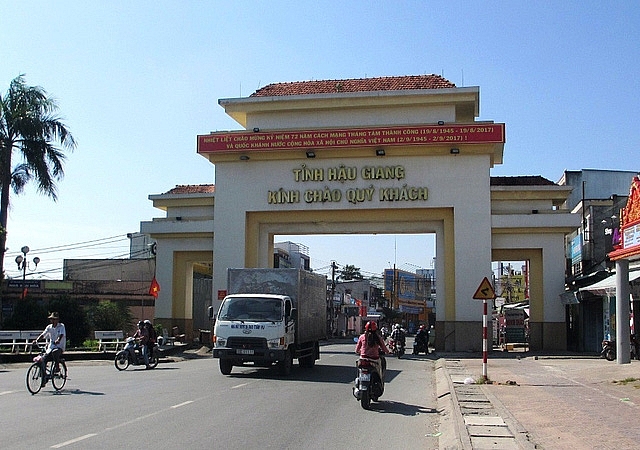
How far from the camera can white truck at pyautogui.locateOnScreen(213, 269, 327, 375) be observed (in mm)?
19672

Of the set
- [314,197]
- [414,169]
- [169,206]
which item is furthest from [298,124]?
[169,206]

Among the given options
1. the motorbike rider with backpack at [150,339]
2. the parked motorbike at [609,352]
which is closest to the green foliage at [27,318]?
the motorbike rider with backpack at [150,339]

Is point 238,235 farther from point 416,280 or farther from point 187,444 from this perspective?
point 416,280

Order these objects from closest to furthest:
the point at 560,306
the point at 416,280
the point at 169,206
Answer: the point at 560,306
the point at 169,206
the point at 416,280

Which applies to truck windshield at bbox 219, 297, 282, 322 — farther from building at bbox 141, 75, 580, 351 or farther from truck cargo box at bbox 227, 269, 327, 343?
building at bbox 141, 75, 580, 351

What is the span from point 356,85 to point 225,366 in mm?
22139

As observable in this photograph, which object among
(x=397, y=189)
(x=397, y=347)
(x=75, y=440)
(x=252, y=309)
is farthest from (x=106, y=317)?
(x=75, y=440)

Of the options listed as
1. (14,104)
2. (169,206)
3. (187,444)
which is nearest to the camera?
(187,444)

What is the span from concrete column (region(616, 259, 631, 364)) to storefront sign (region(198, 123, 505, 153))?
493 inches

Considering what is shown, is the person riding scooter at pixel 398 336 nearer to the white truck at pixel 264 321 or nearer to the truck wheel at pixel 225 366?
the white truck at pixel 264 321

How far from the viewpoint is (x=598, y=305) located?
33.4 meters

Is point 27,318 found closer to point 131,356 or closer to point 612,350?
point 131,356

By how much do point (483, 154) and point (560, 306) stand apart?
8.20 meters

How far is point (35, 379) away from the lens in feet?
49.4
